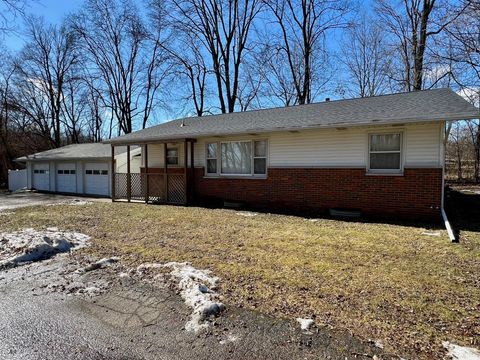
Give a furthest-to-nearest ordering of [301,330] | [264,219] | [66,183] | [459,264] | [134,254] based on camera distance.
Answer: [66,183] → [264,219] → [134,254] → [459,264] → [301,330]

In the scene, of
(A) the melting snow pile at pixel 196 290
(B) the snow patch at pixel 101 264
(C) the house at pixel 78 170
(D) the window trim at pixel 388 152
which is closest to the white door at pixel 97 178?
(C) the house at pixel 78 170

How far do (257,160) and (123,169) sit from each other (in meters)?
9.34

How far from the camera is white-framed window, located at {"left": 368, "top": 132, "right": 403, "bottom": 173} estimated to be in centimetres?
921

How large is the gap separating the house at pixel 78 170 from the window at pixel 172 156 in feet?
11.5

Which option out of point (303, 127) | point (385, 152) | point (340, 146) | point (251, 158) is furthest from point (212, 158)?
A: point (385, 152)

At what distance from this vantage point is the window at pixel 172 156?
1475 cm

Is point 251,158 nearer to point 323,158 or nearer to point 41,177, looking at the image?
point 323,158

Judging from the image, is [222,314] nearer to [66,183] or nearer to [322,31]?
[66,183]

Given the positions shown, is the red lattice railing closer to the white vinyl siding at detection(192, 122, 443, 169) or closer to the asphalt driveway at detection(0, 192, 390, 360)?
the white vinyl siding at detection(192, 122, 443, 169)

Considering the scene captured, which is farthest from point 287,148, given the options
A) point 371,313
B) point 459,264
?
point 371,313

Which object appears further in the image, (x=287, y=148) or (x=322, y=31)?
(x=322, y=31)

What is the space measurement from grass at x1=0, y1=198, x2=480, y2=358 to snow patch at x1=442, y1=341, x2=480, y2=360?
80mm

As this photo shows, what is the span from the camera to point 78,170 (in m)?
19.9

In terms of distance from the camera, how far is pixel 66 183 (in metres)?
20.8
